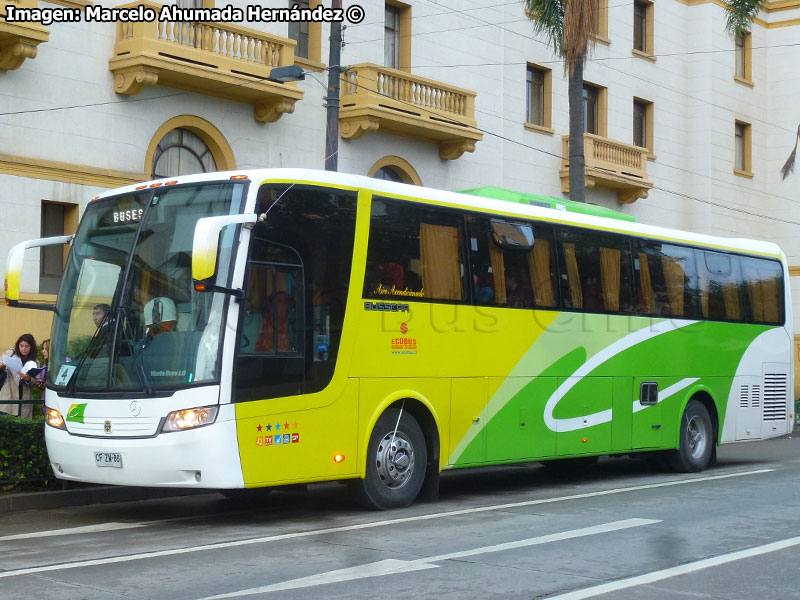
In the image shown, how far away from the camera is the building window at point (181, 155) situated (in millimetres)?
21734

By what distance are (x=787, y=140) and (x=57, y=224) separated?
28226 millimetres

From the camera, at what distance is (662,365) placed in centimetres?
1587

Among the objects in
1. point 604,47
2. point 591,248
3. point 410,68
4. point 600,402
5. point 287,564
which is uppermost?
point 604,47

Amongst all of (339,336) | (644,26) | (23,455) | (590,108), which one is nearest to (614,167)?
(590,108)

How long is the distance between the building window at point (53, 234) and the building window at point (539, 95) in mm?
14335

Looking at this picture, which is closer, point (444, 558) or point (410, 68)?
point (444, 558)

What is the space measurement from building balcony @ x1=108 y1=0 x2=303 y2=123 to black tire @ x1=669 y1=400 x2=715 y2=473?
1002 centimetres

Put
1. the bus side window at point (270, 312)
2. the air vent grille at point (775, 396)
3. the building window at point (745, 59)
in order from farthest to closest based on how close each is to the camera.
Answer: the building window at point (745, 59), the air vent grille at point (775, 396), the bus side window at point (270, 312)

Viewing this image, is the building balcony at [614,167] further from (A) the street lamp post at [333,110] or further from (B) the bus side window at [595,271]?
(B) the bus side window at [595,271]

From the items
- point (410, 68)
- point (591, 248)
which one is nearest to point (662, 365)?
point (591, 248)

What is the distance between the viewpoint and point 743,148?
40031 mm

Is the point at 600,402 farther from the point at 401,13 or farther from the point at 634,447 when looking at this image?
the point at 401,13

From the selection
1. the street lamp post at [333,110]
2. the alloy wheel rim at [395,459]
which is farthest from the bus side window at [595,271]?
the street lamp post at [333,110]

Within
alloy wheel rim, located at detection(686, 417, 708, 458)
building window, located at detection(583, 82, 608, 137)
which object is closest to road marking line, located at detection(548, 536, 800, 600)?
alloy wheel rim, located at detection(686, 417, 708, 458)
